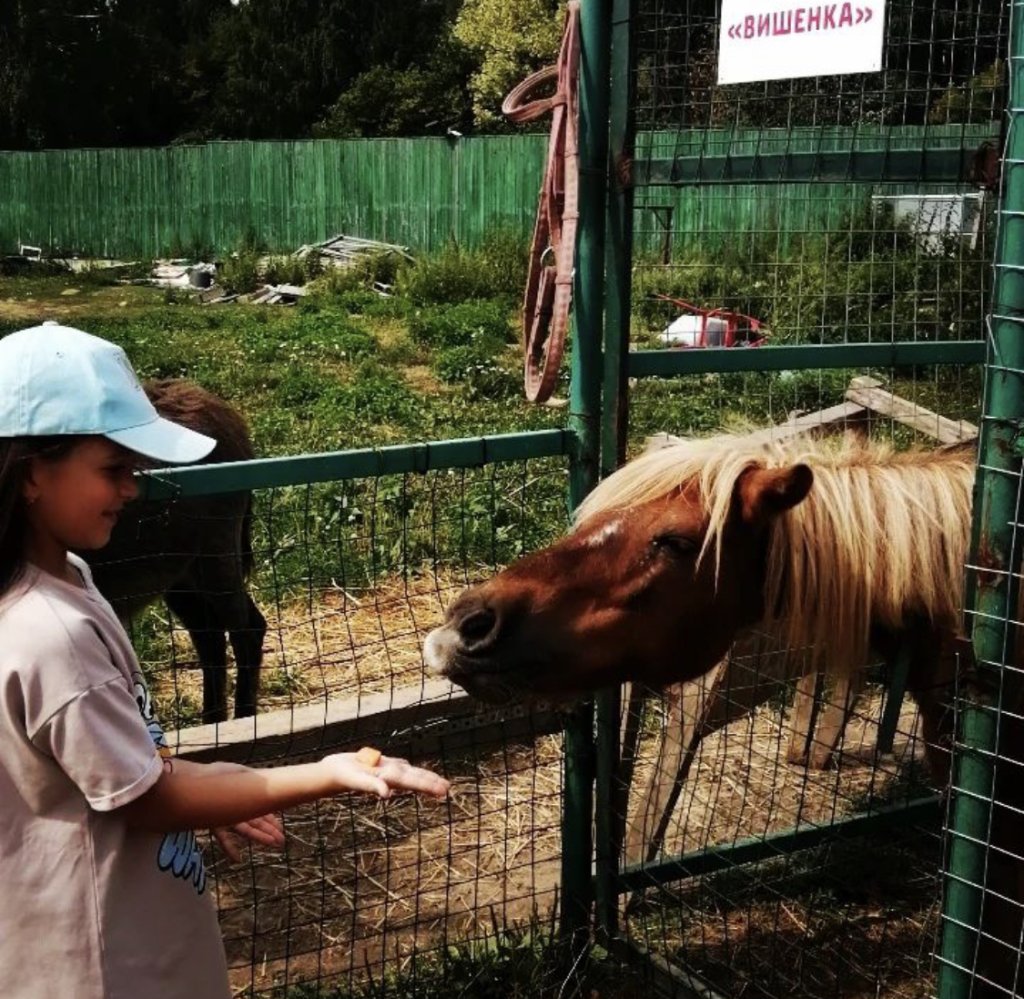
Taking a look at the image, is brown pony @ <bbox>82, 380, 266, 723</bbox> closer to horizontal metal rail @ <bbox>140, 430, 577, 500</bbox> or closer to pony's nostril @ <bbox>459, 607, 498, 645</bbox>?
horizontal metal rail @ <bbox>140, 430, 577, 500</bbox>

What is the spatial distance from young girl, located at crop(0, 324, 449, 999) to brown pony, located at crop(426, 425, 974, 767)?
814 millimetres

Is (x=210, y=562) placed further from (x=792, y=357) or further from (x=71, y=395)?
(x=71, y=395)

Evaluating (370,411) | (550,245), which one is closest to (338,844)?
(550,245)

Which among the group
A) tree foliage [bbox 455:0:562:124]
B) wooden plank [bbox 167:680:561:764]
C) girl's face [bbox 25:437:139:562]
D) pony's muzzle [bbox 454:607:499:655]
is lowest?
wooden plank [bbox 167:680:561:764]

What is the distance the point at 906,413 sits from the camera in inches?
206

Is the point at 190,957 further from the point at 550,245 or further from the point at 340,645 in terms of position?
the point at 340,645

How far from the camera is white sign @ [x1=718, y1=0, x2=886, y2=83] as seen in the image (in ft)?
8.42

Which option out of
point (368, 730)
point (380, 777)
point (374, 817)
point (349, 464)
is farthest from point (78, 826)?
point (374, 817)

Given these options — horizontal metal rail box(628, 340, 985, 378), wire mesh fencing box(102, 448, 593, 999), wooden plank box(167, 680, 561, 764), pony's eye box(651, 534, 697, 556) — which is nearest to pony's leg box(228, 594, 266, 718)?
wire mesh fencing box(102, 448, 593, 999)

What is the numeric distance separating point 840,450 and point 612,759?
1.01 meters

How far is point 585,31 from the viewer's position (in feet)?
9.61

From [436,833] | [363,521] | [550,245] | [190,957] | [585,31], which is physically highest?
[585,31]

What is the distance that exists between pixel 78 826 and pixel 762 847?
223cm

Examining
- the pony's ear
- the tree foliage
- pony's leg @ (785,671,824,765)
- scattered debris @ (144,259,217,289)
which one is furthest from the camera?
the tree foliage
